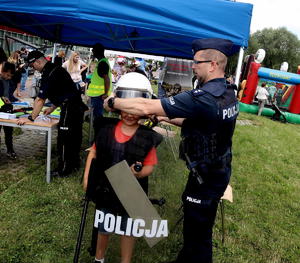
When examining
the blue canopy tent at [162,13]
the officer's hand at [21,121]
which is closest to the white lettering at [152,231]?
the blue canopy tent at [162,13]

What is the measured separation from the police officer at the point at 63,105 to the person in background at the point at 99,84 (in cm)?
132

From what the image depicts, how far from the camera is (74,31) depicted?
6.23m

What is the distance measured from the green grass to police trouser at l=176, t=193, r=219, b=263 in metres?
0.09

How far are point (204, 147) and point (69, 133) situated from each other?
2656 millimetres

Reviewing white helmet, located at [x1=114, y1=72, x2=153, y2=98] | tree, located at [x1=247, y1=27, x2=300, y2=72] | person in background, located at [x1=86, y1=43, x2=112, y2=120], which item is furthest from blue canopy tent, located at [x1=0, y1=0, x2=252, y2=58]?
tree, located at [x1=247, y1=27, x2=300, y2=72]

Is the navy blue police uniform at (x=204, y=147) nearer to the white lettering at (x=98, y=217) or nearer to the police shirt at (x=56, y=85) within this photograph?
the white lettering at (x=98, y=217)

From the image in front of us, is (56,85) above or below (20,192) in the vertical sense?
above

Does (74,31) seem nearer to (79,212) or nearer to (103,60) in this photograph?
(103,60)

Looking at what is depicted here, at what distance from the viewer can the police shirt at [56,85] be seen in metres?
3.67

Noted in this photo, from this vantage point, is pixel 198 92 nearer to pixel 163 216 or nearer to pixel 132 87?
pixel 132 87

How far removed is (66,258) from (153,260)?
41.8 inches

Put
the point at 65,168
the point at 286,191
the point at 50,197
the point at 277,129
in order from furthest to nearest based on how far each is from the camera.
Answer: the point at 277,129, the point at 286,191, the point at 65,168, the point at 50,197

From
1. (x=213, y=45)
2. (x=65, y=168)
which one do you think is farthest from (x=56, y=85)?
(x=213, y=45)

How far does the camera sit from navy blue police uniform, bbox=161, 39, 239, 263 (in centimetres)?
174
